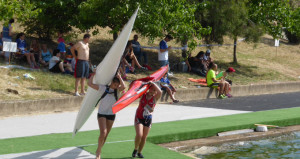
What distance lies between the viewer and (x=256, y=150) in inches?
396

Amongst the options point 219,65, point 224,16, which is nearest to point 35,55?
point 224,16

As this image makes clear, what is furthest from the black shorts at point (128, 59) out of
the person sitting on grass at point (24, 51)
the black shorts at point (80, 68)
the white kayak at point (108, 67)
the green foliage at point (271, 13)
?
the white kayak at point (108, 67)

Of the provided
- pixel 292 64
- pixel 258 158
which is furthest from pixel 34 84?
pixel 292 64

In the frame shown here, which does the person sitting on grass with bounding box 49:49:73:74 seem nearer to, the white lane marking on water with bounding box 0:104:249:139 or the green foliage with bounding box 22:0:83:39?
the green foliage with bounding box 22:0:83:39

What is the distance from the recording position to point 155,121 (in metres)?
12.5

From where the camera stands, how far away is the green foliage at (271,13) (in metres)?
22.7

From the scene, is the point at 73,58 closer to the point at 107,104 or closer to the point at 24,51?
the point at 24,51

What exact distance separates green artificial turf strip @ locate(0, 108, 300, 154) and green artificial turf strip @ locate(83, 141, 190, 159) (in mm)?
506

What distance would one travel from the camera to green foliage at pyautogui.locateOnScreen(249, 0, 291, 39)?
892 inches

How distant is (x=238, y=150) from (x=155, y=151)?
196cm

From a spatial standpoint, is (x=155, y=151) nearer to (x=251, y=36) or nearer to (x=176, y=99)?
(x=176, y=99)

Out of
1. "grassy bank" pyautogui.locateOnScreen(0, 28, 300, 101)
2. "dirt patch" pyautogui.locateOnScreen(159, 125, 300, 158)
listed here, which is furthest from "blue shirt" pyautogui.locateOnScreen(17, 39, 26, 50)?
"dirt patch" pyautogui.locateOnScreen(159, 125, 300, 158)

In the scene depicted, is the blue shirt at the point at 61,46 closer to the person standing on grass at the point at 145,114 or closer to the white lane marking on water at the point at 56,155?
the white lane marking on water at the point at 56,155

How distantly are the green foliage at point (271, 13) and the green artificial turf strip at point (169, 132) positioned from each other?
380 inches
